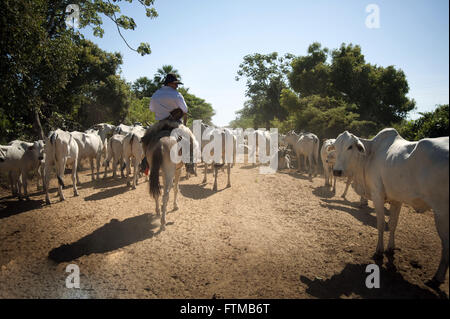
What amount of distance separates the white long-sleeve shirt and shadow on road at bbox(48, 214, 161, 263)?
2.81 metres

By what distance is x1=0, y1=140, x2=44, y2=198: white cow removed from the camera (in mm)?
7426

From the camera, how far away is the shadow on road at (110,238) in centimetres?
441

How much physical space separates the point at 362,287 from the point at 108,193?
26.1 feet

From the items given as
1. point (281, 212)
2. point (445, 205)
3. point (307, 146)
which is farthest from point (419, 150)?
point (307, 146)

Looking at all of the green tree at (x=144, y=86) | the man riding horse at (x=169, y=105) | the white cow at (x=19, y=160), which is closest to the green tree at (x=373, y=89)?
the man riding horse at (x=169, y=105)

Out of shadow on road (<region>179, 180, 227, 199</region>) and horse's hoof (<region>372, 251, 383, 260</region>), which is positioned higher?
shadow on road (<region>179, 180, 227, 199</region>)

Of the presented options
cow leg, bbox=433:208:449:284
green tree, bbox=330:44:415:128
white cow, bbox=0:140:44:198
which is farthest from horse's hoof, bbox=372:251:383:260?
green tree, bbox=330:44:415:128

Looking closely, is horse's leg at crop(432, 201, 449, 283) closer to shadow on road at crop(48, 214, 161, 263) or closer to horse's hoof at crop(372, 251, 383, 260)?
horse's hoof at crop(372, 251, 383, 260)

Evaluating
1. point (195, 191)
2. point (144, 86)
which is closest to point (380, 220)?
point (195, 191)

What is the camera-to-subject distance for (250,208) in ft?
23.5

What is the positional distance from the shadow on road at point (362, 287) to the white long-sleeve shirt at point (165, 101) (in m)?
4.90

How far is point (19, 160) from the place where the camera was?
25.5ft

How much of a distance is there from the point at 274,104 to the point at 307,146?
26.3 m
